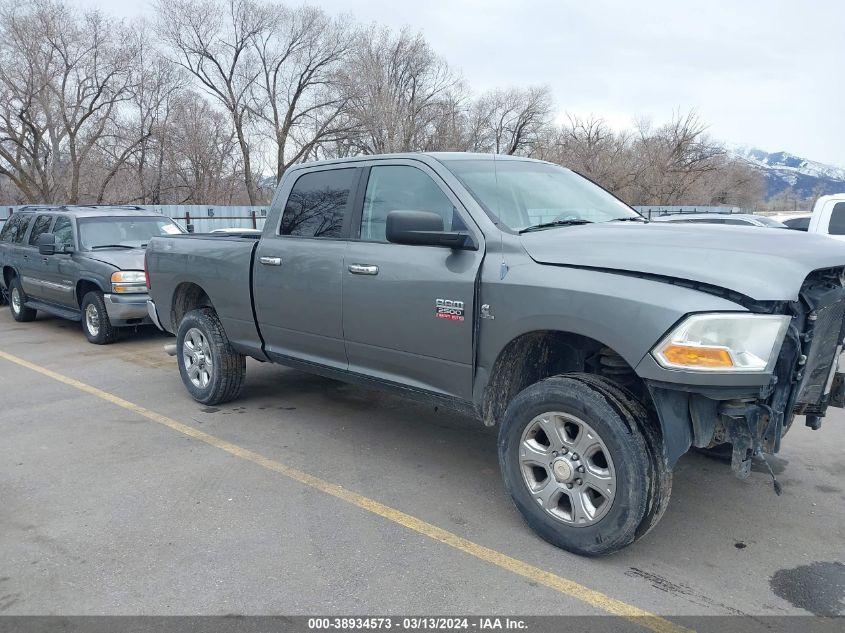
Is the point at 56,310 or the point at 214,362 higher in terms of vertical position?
the point at 214,362

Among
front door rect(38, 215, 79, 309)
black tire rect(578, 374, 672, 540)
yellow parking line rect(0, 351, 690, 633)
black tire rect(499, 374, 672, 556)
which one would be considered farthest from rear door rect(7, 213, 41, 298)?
black tire rect(578, 374, 672, 540)

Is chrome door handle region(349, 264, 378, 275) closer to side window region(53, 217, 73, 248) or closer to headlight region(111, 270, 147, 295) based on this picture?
headlight region(111, 270, 147, 295)

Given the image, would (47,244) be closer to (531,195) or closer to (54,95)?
(531,195)

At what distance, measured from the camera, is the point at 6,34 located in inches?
1131

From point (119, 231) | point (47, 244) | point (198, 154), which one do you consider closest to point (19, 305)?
point (47, 244)

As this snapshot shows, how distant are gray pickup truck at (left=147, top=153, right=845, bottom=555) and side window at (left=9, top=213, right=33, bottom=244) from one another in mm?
7327

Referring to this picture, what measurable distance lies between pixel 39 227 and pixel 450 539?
9312 millimetres

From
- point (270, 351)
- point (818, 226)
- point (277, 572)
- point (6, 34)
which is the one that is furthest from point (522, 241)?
point (6, 34)

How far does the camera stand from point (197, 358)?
19.5 feet

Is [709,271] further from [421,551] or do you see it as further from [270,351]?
[270,351]

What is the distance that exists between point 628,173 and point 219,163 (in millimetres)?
24410

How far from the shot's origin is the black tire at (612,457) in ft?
10.1

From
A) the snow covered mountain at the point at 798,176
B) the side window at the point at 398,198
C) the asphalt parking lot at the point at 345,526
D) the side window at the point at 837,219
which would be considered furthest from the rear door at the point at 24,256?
the snow covered mountain at the point at 798,176

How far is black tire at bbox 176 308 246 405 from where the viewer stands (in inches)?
225
